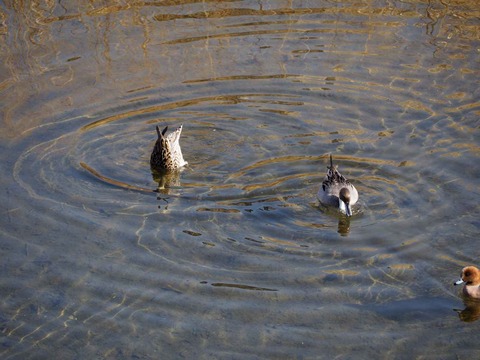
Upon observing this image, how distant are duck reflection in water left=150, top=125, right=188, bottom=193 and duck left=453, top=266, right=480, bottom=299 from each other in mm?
3967

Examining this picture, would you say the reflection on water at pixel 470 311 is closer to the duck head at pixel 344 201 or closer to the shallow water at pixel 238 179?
the shallow water at pixel 238 179

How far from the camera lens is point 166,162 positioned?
11.4 m

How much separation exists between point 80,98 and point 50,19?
3112mm

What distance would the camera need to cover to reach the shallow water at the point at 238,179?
8445mm

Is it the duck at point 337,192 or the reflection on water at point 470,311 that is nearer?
the reflection on water at point 470,311

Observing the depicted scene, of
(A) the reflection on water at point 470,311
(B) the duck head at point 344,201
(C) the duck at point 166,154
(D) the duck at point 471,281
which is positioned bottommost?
(A) the reflection on water at point 470,311

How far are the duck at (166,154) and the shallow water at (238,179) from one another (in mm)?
176

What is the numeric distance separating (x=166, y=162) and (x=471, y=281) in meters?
4.28

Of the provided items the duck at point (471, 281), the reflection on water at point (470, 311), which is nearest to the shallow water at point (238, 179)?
the reflection on water at point (470, 311)

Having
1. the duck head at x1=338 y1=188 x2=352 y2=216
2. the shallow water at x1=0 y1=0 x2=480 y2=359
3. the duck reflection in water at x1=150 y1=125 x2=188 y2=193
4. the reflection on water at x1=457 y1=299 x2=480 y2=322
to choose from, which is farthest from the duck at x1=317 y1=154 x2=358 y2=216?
the reflection on water at x1=457 y1=299 x2=480 y2=322

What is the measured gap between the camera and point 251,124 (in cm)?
1252

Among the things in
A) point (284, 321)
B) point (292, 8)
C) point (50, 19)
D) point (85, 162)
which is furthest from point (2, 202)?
point (292, 8)

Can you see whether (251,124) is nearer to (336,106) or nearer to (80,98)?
(336,106)

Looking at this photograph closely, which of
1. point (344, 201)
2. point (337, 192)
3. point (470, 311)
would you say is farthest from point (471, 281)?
point (337, 192)
